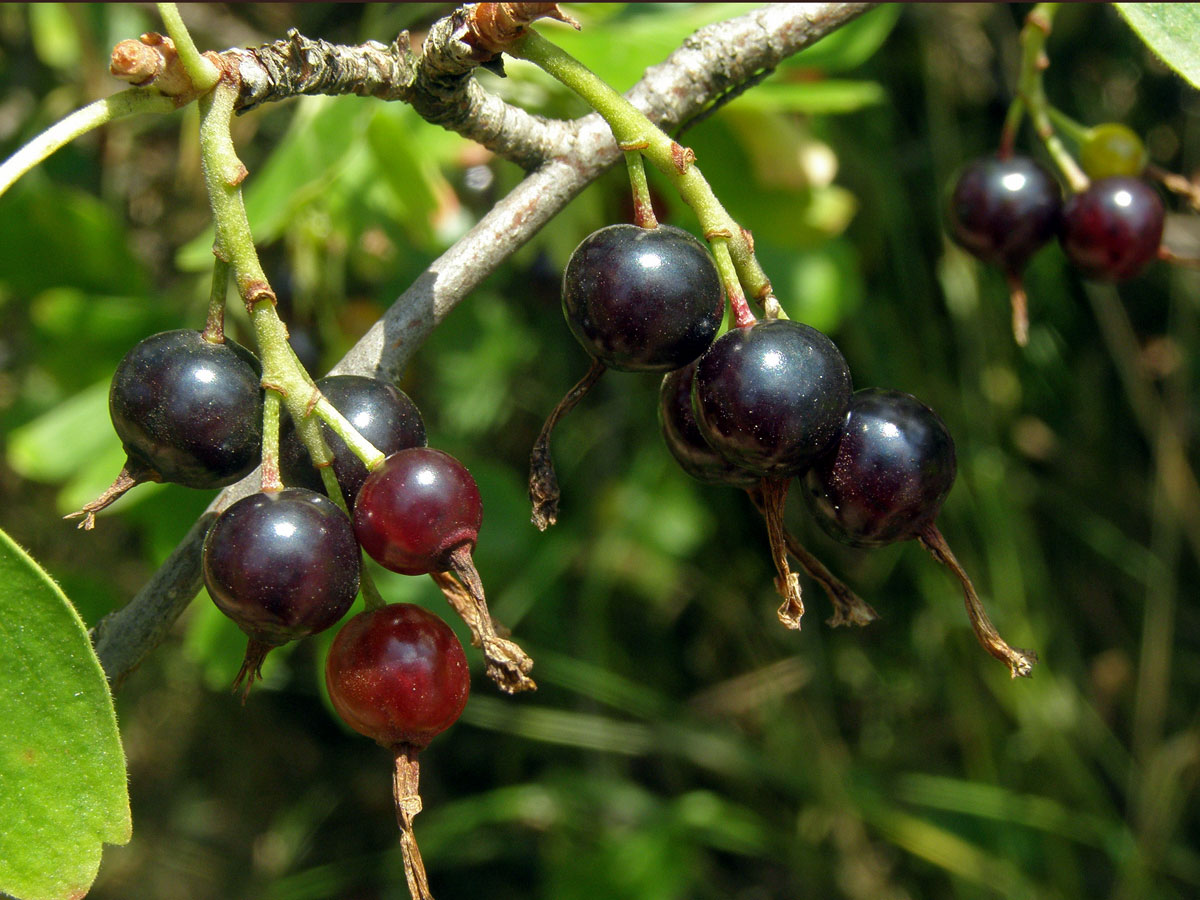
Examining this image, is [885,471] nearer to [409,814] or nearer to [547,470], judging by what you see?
[547,470]

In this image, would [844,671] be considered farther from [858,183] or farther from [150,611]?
[150,611]

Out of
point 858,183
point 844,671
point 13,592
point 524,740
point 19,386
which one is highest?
point 13,592

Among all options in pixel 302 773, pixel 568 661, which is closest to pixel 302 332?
pixel 568 661

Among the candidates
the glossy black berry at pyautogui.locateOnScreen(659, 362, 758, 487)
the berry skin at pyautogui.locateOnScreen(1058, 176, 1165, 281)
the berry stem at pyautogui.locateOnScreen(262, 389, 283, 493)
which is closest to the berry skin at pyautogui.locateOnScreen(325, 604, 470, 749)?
the berry stem at pyautogui.locateOnScreen(262, 389, 283, 493)

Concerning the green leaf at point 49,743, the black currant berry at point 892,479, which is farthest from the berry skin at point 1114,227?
the green leaf at point 49,743

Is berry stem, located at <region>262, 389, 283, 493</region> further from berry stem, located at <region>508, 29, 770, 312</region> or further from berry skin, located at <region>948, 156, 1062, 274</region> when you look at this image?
berry skin, located at <region>948, 156, 1062, 274</region>
